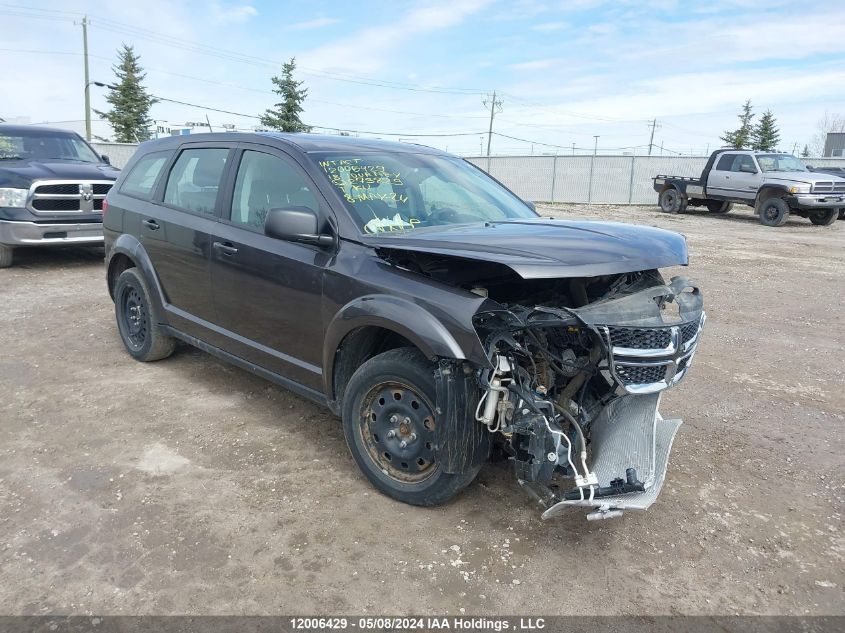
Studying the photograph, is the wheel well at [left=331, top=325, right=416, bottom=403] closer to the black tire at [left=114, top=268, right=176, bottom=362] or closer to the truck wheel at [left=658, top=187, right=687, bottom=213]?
the black tire at [left=114, top=268, right=176, bottom=362]

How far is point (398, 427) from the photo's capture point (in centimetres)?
325

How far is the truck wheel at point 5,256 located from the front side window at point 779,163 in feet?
61.8

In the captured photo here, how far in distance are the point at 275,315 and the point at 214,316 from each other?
29.1 inches

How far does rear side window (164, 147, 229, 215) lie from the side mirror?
119cm

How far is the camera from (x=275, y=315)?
386cm

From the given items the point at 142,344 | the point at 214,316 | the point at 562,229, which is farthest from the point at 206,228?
the point at 562,229

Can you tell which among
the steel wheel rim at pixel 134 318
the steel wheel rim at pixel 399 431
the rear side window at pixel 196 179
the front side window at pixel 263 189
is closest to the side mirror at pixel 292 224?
the front side window at pixel 263 189

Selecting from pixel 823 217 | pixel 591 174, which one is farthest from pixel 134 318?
pixel 591 174

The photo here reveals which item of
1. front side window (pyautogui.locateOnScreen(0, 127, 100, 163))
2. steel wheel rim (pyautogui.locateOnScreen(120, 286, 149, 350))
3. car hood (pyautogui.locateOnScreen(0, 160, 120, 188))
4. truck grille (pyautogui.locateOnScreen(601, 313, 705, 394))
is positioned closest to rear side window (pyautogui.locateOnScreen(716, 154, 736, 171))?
car hood (pyautogui.locateOnScreen(0, 160, 120, 188))

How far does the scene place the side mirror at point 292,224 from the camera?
10.8 feet

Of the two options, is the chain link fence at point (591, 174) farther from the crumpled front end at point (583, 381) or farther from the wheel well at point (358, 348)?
the crumpled front end at point (583, 381)

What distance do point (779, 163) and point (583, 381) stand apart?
62.6 ft

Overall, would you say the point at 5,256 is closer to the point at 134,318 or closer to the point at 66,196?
the point at 66,196

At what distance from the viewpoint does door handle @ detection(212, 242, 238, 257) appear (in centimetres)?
405
